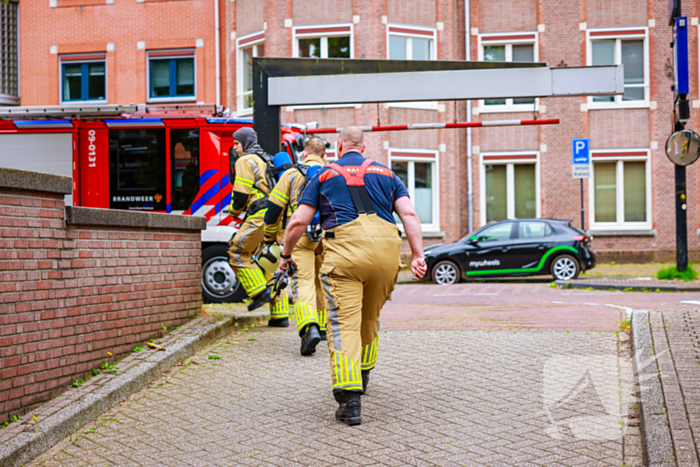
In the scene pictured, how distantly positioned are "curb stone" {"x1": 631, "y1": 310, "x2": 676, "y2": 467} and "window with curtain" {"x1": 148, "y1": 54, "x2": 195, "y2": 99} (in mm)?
20518

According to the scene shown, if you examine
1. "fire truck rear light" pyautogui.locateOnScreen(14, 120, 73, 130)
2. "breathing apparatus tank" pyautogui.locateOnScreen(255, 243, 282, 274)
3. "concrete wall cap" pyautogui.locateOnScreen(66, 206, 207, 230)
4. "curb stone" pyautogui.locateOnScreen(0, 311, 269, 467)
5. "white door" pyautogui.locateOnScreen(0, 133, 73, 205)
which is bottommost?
"curb stone" pyautogui.locateOnScreen(0, 311, 269, 467)

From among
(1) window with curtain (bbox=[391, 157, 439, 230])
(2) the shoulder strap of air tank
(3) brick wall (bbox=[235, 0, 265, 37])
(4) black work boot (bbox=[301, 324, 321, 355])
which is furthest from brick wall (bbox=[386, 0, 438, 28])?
(2) the shoulder strap of air tank

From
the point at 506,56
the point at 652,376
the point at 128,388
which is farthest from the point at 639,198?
the point at 128,388

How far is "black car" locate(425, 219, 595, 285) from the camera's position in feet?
55.4

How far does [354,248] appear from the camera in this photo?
490 cm

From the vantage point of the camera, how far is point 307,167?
720 centimetres

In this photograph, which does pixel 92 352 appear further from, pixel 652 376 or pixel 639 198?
pixel 639 198

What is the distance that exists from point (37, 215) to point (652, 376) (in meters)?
4.28

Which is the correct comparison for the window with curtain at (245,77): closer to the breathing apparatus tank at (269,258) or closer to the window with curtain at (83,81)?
the window with curtain at (83,81)

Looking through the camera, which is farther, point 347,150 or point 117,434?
point 347,150

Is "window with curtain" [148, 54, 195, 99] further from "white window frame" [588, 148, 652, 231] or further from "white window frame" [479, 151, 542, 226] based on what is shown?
"white window frame" [588, 148, 652, 231]

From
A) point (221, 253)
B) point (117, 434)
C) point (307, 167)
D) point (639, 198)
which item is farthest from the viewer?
point (639, 198)

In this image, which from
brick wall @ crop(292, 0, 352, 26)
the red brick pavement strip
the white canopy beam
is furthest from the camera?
brick wall @ crop(292, 0, 352, 26)

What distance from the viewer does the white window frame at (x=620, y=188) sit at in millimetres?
23672
